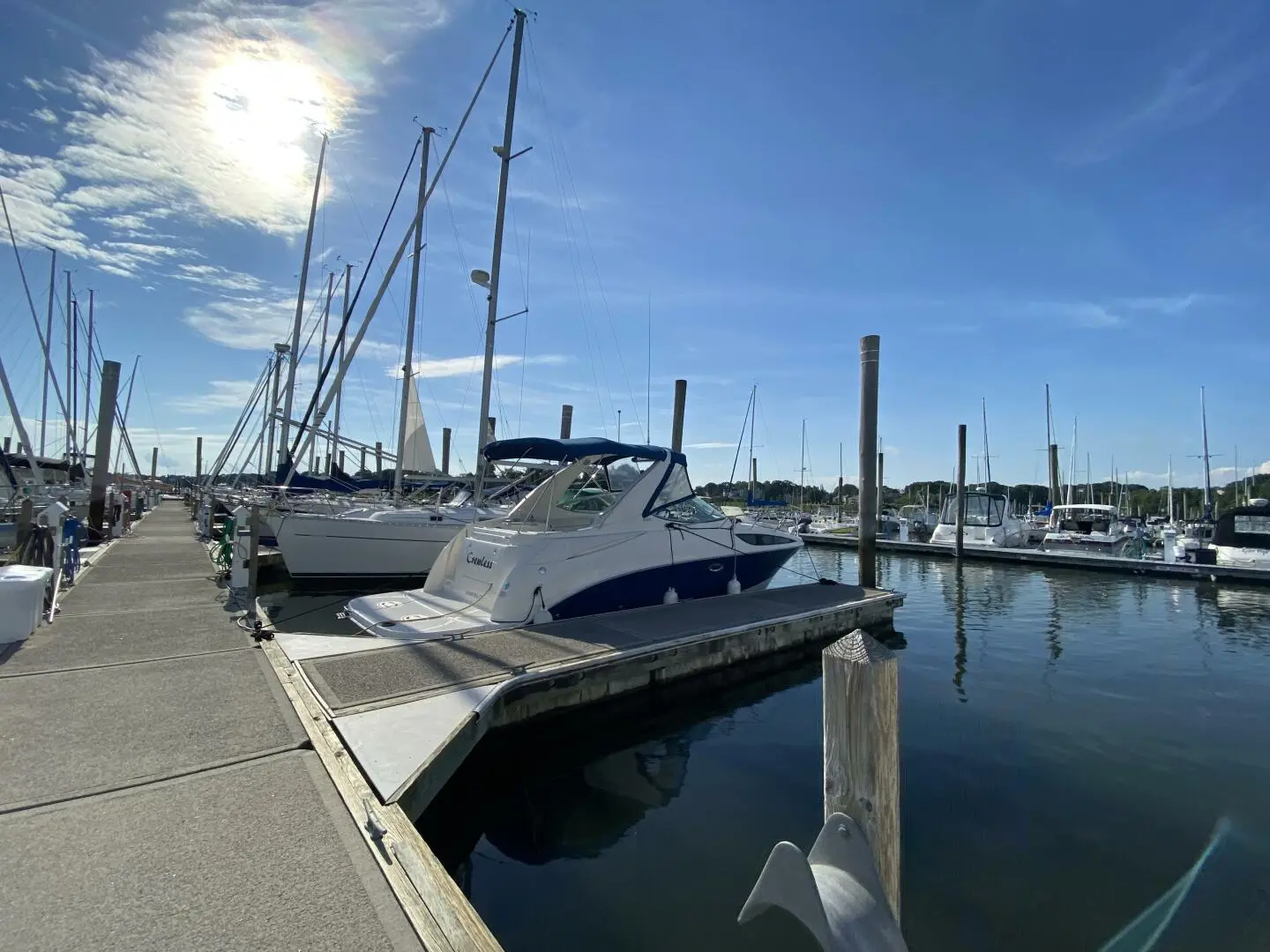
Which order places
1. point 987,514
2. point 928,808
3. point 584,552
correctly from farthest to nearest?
point 987,514 → point 584,552 → point 928,808

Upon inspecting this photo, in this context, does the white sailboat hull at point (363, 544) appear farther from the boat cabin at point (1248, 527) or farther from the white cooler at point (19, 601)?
the boat cabin at point (1248, 527)

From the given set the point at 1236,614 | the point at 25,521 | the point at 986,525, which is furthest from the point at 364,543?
the point at 986,525

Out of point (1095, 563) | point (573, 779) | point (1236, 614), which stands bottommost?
point (573, 779)

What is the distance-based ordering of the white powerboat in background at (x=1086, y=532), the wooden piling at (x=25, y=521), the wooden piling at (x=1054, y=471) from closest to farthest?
1. the wooden piling at (x=25, y=521)
2. the white powerboat in background at (x=1086, y=532)
3. the wooden piling at (x=1054, y=471)

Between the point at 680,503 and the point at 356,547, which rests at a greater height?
the point at 680,503

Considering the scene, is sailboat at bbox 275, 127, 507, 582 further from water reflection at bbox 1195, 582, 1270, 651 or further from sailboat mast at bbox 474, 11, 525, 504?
water reflection at bbox 1195, 582, 1270, 651

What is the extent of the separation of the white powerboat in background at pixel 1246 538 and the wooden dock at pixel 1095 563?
507mm

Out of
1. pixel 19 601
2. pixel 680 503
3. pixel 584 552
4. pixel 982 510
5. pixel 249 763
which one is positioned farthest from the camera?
pixel 982 510

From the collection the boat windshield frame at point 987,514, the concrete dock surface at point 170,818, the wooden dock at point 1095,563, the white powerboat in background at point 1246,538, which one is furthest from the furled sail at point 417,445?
the white powerboat in background at point 1246,538

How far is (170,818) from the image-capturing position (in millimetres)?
3193

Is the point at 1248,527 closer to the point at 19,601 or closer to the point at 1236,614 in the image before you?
the point at 1236,614

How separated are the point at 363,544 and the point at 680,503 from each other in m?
7.64

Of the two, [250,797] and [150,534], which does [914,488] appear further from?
[250,797]

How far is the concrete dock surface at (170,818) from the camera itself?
2463mm
